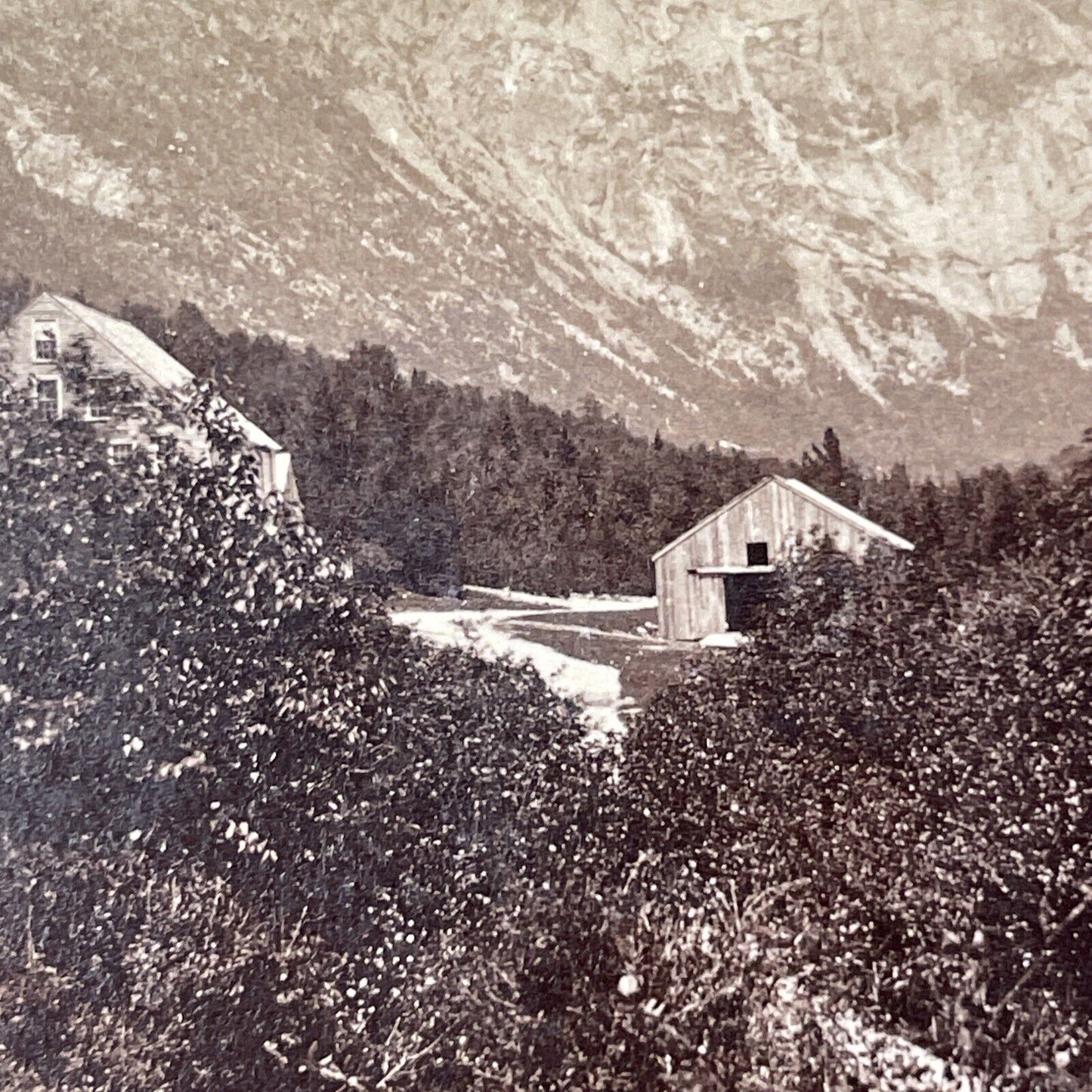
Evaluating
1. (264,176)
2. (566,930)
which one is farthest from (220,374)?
(566,930)

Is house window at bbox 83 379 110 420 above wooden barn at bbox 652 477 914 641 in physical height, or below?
above

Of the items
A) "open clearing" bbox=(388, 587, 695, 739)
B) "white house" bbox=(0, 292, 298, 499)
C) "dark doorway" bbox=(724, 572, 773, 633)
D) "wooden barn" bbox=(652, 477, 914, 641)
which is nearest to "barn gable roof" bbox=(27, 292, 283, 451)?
"white house" bbox=(0, 292, 298, 499)

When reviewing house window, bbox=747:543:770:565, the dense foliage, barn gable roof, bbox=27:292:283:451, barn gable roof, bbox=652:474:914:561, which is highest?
barn gable roof, bbox=27:292:283:451

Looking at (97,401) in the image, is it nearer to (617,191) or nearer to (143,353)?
(143,353)

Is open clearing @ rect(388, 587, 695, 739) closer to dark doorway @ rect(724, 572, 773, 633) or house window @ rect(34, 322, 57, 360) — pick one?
dark doorway @ rect(724, 572, 773, 633)

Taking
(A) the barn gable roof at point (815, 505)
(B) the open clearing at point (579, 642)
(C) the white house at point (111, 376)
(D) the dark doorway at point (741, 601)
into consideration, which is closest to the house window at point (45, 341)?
(C) the white house at point (111, 376)
